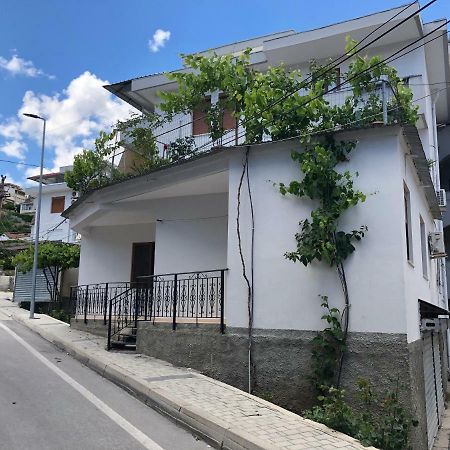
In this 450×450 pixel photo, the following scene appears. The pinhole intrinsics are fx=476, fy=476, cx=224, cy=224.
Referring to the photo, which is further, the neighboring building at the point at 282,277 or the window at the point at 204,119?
the window at the point at 204,119

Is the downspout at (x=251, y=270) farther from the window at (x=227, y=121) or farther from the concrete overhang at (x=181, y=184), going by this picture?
the window at (x=227, y=121)

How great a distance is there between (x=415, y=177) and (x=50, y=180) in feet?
154

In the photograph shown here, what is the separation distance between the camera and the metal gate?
8.82 m

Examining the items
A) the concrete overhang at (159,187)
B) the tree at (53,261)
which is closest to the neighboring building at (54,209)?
the tree at (53,261)

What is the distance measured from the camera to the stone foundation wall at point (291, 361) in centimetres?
716

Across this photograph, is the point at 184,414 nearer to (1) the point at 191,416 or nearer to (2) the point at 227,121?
(1) the point at 191,416

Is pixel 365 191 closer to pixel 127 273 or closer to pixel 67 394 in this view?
pixel 67 394

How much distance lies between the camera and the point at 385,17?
14695mm

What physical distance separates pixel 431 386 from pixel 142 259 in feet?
31.8

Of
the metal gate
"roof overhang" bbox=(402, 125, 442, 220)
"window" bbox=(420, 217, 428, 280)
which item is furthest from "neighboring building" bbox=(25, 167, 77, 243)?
the metal gate

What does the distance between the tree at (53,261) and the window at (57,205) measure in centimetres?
1757

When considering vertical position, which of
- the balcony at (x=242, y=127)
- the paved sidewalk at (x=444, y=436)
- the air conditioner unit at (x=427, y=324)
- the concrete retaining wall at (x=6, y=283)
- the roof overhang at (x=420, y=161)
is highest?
the balcony at (x=242, y=127)

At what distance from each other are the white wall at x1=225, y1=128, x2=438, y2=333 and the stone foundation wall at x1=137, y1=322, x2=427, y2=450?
0.71 ft

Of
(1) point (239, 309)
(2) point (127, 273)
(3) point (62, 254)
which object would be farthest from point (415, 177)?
(3) point (62, 254)
